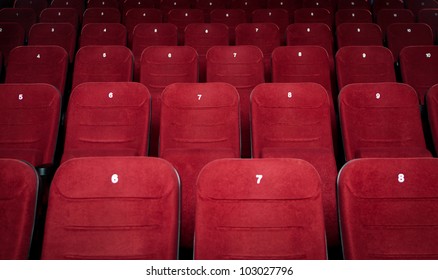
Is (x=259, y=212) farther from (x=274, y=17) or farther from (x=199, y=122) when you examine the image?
(x=274, y=17)

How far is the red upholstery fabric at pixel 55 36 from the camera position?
4.15ft

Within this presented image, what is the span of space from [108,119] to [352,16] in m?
1.03

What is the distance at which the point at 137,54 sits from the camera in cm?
126

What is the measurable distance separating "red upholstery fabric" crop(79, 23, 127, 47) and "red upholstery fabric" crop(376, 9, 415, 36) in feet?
2.92

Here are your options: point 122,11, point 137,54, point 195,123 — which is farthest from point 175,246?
point 122,11

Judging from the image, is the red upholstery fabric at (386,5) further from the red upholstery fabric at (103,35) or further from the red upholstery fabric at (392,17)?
the red upholstery fabric at (103,35)

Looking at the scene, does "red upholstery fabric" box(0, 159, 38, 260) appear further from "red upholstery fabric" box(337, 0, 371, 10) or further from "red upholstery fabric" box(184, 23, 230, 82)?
"red upholstery fabric" box(337, 0, 371, 10)

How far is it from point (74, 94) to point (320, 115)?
482 mm

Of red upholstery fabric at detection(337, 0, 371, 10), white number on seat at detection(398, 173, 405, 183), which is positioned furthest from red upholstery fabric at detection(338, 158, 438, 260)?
red upholstery fabric at detection(337, 0, 371, 10)

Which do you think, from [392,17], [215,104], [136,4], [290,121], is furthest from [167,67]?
[392,17]

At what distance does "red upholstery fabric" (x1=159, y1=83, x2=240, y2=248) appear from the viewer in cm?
72

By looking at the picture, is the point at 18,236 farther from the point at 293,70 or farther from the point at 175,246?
the point at 293,70

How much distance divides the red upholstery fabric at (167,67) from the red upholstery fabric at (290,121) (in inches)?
10.8

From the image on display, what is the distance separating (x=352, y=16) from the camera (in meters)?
1.45
